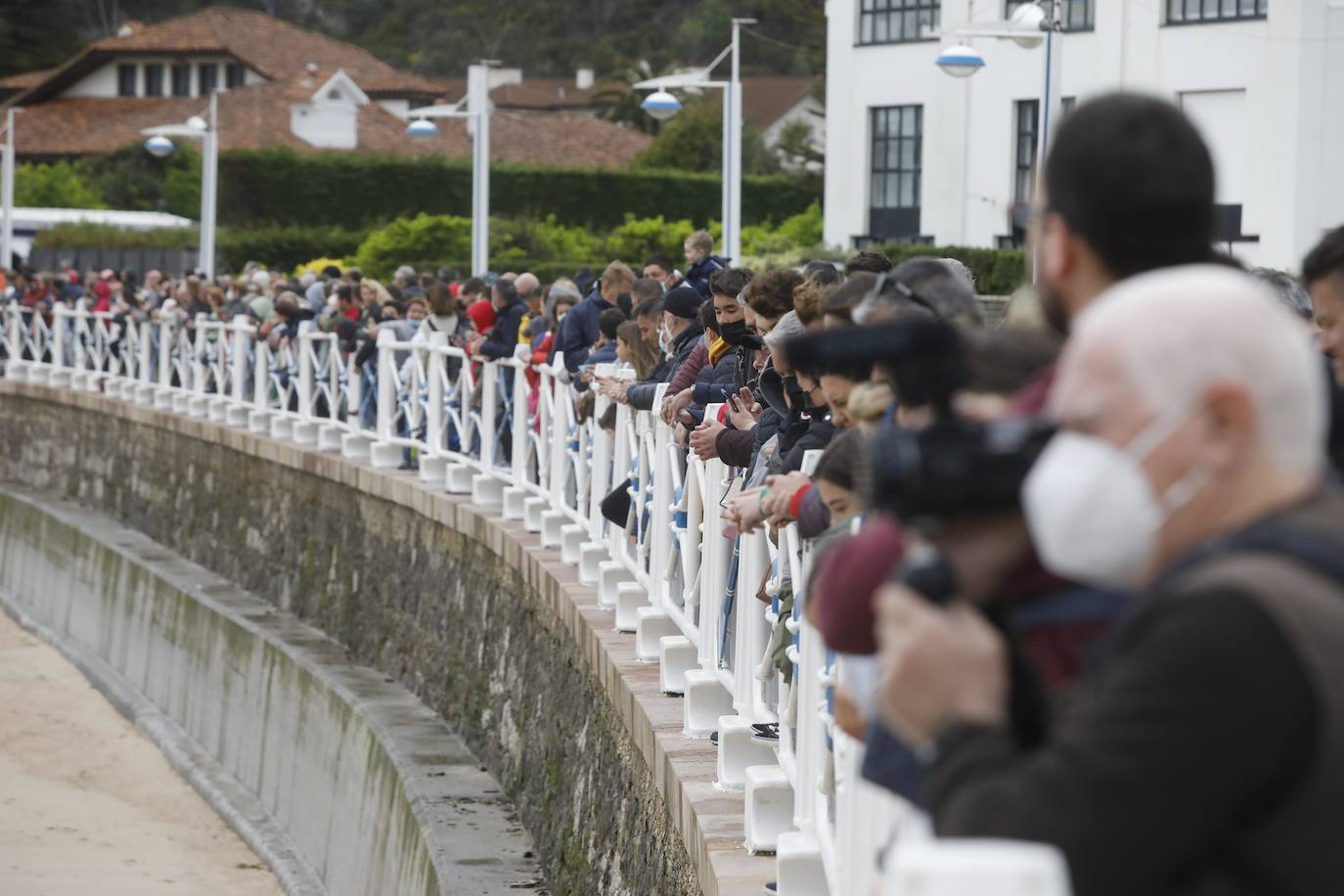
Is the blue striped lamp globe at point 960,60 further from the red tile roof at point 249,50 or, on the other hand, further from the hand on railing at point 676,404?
the red tile roof at point 249,50

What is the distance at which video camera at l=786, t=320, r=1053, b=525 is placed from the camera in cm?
196

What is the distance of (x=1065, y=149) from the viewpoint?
2.11 metres

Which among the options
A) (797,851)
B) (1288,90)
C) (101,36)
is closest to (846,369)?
(797,851)

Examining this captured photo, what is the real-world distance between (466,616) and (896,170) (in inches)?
858

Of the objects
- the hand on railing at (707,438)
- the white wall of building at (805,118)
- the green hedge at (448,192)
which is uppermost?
the white wall of building at (805,118)

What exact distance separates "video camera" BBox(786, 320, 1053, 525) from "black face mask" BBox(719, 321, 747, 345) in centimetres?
494

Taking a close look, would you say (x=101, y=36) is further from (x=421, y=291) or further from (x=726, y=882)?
(x=726, y=882)

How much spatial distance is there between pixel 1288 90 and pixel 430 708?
52.1 ft

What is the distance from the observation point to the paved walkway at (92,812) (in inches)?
533

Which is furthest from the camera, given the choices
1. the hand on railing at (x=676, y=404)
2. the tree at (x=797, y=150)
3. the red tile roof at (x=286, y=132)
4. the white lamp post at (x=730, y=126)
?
the red tile roof at (x=286, y=132)

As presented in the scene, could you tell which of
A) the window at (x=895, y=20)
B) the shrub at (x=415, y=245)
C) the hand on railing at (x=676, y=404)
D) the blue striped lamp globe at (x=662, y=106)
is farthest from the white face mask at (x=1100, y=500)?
the shrub at (x=415, y=245)

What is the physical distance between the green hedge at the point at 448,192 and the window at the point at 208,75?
25.5 meters

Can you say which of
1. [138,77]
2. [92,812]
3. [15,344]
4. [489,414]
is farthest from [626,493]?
[138,77]

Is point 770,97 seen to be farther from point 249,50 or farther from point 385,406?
point 385,406
